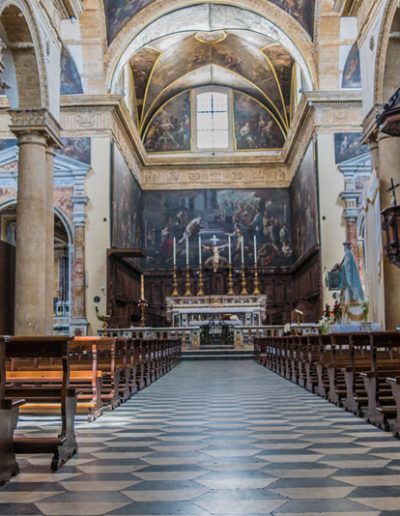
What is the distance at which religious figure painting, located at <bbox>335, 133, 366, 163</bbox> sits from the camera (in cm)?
2323

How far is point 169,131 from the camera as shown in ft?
105

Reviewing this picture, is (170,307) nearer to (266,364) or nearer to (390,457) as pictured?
(266,364)

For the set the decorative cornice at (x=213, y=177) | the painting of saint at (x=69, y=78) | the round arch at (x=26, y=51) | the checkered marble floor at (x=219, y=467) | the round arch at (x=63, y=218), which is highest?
the painting of saint at (x=69, y=78)

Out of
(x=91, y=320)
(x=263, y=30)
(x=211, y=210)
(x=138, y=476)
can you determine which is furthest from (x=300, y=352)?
(x=211, y=210)

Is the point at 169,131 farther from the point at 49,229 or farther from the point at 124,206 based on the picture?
the point at 49,229

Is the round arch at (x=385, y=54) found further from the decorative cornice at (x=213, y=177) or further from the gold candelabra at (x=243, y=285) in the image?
the decorative cornice at (x=213, y=177)

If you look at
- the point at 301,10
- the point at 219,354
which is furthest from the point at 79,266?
the point at 301,10

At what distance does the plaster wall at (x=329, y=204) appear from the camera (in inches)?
892

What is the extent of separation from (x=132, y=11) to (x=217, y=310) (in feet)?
38.1

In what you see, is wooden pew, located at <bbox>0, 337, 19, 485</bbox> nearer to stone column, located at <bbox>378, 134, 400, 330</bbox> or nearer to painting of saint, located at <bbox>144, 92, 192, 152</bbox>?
stone column, located at <bbox>378, 134, 400, 330</bbox>

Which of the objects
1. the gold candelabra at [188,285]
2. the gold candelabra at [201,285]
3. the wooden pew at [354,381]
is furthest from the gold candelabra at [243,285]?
the wooden pew at [354,381]

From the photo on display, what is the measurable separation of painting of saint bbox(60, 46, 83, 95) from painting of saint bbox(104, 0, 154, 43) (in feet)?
5.81

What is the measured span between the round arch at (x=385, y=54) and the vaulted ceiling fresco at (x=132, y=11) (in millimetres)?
11193

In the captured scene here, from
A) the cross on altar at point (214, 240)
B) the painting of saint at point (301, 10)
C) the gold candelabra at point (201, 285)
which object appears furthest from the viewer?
the cross on altar at point (214, 240)
